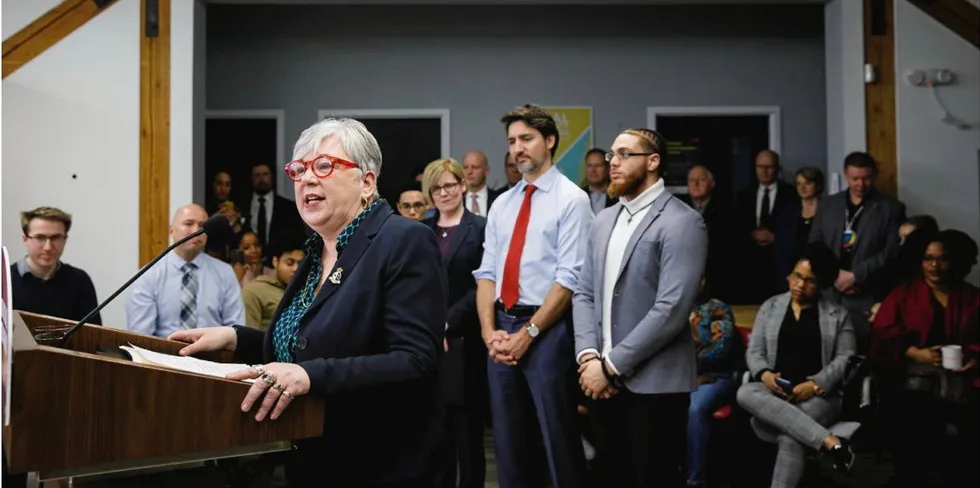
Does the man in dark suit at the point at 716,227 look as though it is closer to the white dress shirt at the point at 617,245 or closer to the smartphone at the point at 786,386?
the smartphone at the point at 786,386

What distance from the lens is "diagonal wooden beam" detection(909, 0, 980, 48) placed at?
6.49 meters

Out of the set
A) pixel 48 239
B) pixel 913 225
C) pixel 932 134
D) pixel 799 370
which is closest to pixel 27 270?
pixel 48 239

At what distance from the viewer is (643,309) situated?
3271 millimetres

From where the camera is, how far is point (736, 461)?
5.38 meters

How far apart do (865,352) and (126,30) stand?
14.9ft

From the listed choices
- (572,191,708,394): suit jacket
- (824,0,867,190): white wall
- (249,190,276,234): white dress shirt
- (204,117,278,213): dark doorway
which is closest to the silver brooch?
(572,191,708,394): suit jacket

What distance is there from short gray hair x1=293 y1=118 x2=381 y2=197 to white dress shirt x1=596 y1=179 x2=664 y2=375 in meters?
1.60

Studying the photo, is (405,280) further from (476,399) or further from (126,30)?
(126,30)

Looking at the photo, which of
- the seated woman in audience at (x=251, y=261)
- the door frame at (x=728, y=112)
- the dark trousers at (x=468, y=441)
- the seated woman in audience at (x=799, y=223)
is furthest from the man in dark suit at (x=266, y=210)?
the dark trousers at (x=468, y=441)

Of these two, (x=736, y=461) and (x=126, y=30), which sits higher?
(x=126, y=30)

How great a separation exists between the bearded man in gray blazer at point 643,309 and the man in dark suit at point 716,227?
2.68 m

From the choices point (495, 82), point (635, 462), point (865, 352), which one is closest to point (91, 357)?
point (635, 462)

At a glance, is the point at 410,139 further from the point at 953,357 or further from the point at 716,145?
the point at 953,357

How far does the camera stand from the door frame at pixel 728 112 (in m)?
8.26
